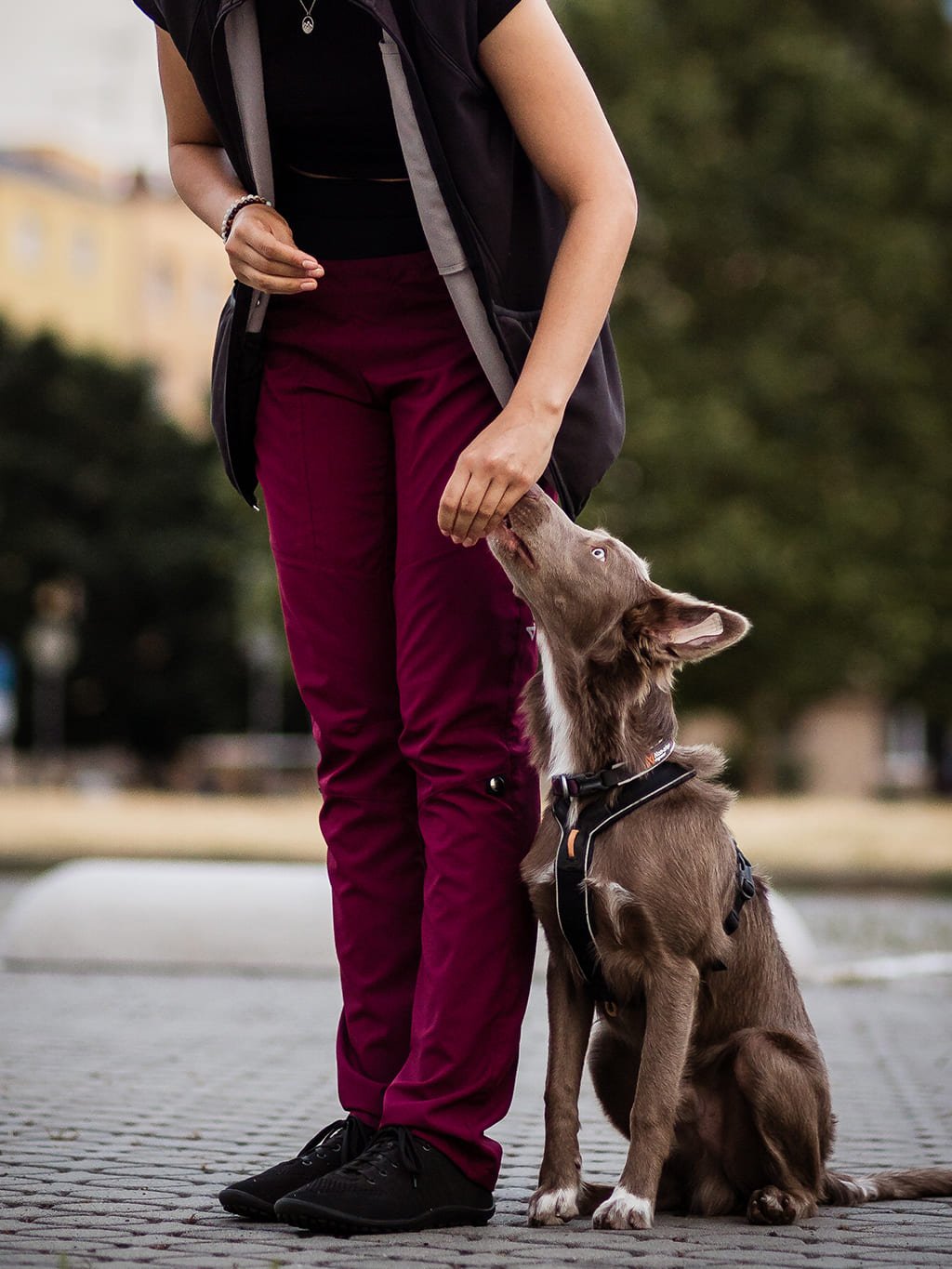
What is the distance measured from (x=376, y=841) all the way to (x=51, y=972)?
659 centimetres

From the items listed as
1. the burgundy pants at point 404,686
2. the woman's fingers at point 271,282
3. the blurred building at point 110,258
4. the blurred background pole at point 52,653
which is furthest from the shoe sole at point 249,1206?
the blurred building at point 110,258

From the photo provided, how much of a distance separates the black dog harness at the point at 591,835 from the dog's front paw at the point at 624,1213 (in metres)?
0.37

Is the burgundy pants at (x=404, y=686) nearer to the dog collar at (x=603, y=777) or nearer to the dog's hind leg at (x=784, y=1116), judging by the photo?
the dog collar at (x=603, y=777)

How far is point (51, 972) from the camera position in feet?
32.7

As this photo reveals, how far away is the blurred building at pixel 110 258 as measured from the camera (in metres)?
69.4

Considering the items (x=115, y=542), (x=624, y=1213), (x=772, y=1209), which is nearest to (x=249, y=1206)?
(x=624, y=1213)

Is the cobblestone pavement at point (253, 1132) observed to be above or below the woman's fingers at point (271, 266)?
below

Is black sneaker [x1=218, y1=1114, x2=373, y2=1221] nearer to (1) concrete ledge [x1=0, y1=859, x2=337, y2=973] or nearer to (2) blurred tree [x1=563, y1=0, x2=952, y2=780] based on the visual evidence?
(1) concrete ledge [x1=0, y1=859, x2=337, y2=973]

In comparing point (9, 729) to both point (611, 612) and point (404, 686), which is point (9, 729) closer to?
point (611, 612)

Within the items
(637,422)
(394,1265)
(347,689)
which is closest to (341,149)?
(347,689)

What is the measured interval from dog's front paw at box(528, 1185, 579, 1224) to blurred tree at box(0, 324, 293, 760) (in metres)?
43.5

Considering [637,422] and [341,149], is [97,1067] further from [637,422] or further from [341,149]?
[637,422]

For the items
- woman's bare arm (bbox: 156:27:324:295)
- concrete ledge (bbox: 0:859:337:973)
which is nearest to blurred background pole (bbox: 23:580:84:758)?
concrete ledge (bbox: 0:859:337:973)

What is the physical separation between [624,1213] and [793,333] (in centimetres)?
2783
